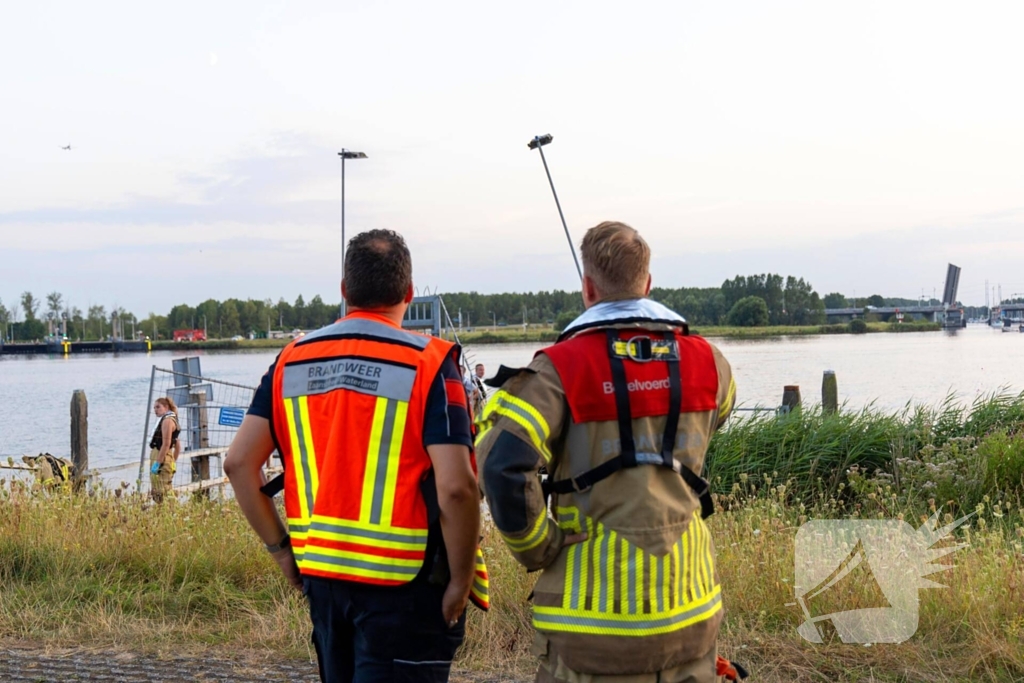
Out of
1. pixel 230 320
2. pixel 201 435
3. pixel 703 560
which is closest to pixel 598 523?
pixel 703 560

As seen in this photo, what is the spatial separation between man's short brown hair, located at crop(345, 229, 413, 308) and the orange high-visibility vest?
0.13 meters

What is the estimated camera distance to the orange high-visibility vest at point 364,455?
9.29 ft

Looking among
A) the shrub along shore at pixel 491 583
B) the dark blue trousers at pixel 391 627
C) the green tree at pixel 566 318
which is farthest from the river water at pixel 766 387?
the dark blue trousers at pixel 391 627

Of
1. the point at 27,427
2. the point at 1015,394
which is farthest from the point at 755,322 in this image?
the point at 1015,394

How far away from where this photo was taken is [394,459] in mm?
2848

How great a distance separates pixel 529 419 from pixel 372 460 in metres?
0.54

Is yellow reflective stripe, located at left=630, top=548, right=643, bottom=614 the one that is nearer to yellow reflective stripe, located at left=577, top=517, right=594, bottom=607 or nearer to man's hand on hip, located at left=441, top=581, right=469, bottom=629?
yellow reflective stripe, located at left=577, top=517, right=594, bottom=607

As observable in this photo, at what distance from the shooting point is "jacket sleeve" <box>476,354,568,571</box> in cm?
264

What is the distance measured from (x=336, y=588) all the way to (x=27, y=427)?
37288 mm

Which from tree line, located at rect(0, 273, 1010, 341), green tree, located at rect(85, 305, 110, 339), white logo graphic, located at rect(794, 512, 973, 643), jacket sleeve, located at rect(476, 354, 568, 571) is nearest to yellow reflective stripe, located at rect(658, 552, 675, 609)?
jacket sleeve, located at rect(476, 354, 568, 571)

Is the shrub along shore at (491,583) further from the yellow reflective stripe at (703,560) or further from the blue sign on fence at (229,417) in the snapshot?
the blue sign on fence at (229,417)

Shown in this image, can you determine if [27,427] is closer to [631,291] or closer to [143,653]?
[143,653]

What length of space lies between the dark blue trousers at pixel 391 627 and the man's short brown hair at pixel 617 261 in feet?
3.54

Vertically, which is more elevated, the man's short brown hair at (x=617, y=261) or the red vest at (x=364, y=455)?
the man's short brown hair at (x=617, y=261)
